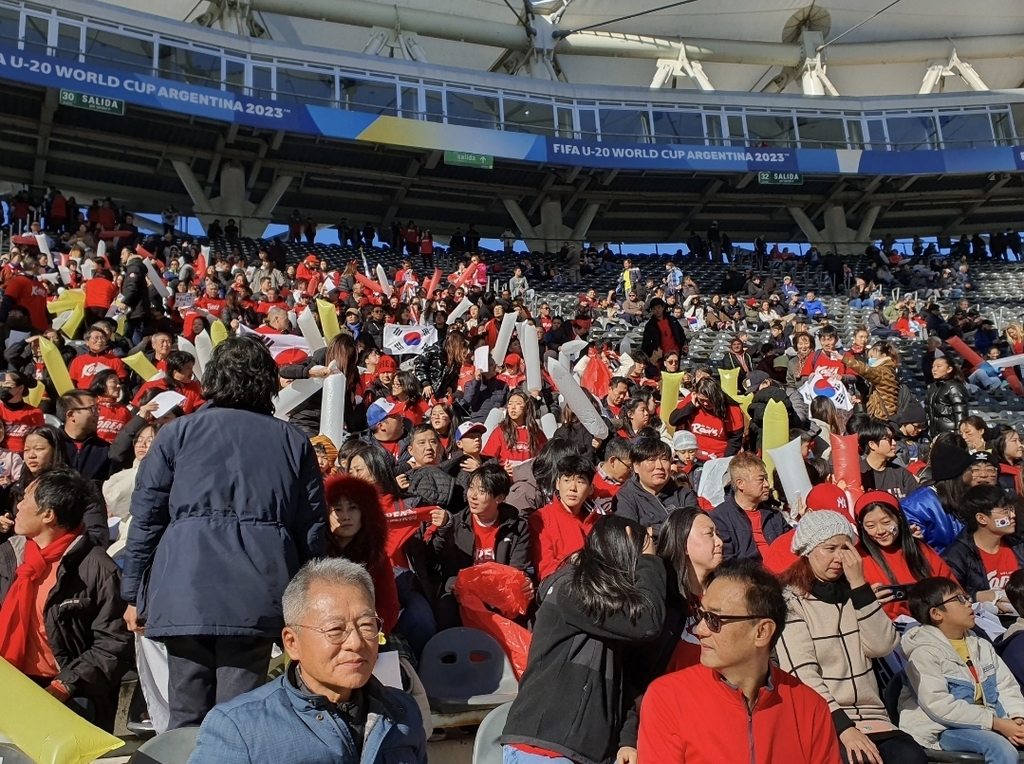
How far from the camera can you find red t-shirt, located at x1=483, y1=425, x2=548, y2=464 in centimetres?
680

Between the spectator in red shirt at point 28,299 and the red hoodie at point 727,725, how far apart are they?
27.2ft

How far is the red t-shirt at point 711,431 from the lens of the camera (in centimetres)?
786

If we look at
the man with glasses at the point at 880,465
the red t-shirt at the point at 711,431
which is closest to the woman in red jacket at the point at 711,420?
the red t-shirt at the point at 711,431

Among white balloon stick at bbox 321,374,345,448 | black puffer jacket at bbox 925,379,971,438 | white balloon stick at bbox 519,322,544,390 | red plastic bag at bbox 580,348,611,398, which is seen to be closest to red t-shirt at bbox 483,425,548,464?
white balloon stick at bbox 321,374,345,448

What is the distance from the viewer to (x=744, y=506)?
16.0 ft

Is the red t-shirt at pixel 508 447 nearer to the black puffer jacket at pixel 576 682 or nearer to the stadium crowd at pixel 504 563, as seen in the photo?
the stadium crowd at pixel 504 563

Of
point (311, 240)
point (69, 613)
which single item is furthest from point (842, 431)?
point (311, 240)

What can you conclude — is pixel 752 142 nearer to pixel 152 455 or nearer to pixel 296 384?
pixel 296 384

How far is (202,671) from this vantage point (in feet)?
9.11

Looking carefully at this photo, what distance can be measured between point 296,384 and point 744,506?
3023 mm

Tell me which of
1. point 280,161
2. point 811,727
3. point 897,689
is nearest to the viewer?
point 811,727

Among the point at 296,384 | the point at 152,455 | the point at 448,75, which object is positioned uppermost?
the point at 448,75

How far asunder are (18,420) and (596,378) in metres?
5.39

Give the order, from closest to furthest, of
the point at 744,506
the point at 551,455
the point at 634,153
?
the point at 744,506
the point at 551,455
the point at 634,153
